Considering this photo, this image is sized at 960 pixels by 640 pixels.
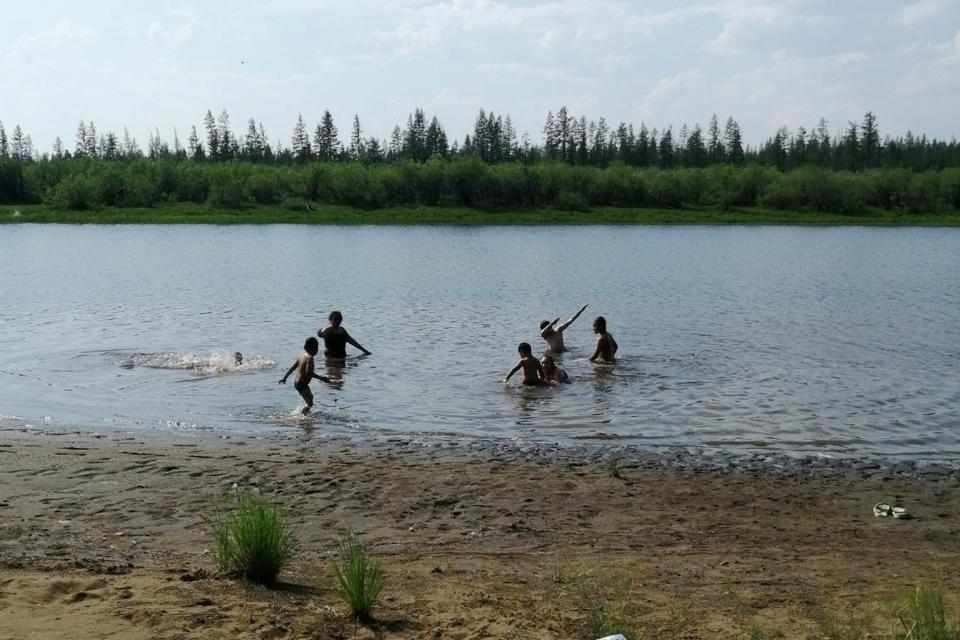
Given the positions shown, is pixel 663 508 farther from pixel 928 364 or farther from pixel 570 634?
pixel 928 364

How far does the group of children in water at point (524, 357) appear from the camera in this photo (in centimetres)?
1628

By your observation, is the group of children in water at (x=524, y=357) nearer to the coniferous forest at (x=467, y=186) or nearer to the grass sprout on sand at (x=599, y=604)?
the grass sprout on sand at (x=599, y=604)

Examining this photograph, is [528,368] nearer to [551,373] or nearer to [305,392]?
[551,373]

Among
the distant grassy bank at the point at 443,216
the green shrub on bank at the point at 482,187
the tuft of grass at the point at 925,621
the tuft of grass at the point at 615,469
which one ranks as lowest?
the tuft of grass at the point at 615,469

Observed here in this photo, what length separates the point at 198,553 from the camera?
344 inches

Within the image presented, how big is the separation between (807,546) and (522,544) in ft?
9.21

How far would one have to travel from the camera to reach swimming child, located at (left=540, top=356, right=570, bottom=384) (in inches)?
746

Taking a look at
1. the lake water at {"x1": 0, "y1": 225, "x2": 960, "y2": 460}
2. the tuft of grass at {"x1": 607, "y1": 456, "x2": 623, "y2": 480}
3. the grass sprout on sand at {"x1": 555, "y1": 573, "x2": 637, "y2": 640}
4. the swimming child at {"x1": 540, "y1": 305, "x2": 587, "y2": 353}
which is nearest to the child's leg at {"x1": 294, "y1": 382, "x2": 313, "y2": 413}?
the lake water at {"x1": 0, "y1": 225, "x2": 960, "y2": 460}

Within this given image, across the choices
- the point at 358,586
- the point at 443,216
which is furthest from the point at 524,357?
the point at 443,216

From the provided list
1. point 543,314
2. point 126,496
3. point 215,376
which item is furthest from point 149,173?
point 126,496

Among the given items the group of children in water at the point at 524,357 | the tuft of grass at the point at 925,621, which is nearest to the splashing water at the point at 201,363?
the group of children in water at the point at 524,357

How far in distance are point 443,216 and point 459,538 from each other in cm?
9149

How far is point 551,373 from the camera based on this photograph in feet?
62.3

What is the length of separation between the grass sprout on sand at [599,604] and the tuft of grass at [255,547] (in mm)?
2342
